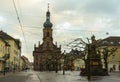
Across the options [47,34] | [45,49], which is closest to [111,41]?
[47,34]

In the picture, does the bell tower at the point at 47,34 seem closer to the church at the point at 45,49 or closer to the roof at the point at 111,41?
the church at the point at 45,49

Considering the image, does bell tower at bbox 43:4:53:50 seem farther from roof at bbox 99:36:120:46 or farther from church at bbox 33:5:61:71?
roof at bbox 99:36:120:46

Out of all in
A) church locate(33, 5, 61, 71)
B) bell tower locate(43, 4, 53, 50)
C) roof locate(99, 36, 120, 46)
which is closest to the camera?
roof locate(99, 36, 120, 46)

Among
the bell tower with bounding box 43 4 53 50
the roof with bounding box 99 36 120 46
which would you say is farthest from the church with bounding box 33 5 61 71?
the roof with bounding box 99 36 120 46

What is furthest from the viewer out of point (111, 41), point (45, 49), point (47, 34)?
point (45, 49)

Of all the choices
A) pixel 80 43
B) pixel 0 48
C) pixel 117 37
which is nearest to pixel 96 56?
pixel 80 43

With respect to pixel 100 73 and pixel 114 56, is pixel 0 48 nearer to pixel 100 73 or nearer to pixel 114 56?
pixel 100 73

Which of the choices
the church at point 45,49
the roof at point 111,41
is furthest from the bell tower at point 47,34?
the roof at point 111,41

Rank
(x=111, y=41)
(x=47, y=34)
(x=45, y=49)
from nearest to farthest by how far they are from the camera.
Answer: (x=111, y=41) → (x=47, y=34) → (x=45, y=49)

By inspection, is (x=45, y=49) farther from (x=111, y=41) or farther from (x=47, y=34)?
(x=111, y=41)

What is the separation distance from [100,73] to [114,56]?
67.8m

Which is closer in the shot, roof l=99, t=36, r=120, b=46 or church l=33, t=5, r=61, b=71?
roof l=99, t=36, r=120, b=46

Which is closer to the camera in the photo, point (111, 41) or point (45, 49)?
point (111, 41)

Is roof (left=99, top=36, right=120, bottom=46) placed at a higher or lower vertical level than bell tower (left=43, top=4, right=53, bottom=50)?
lower
